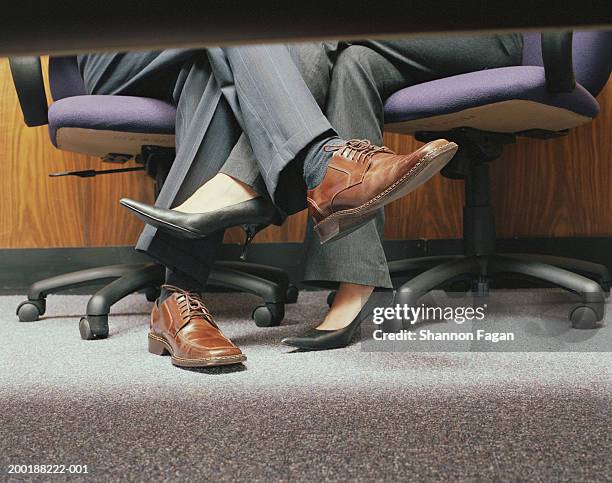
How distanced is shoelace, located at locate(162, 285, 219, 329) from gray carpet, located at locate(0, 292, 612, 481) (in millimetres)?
78

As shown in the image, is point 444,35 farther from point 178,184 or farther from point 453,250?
point 453,250

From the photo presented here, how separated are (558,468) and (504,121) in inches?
31.4

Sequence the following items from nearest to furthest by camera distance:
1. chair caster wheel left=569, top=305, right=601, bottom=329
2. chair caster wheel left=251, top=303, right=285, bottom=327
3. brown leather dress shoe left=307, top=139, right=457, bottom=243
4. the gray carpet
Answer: the gray carpet → brown leather dress shoe left=307, top=139, right=457, bottom=243 → chair caster wheel left=569, top=305, right=601, bottom=329 → chair caster wheel left=251, top=303, right=285, bottom=327

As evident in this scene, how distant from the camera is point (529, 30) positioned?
0.34m

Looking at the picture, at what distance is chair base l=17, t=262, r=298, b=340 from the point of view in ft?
3.87

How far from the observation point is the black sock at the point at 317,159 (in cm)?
85

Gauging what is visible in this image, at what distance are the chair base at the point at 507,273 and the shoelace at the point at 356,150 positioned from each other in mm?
399

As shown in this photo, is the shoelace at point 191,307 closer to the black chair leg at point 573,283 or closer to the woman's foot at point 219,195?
the woman's foot at point 219,195

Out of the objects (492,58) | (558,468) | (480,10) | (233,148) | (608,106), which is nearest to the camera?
(480,10)

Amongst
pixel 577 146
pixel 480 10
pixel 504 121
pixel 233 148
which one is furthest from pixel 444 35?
pixel 577 146

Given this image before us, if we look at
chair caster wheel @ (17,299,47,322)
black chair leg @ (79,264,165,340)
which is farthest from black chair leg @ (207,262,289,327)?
chair caster wheel @ (17,299,47,322)

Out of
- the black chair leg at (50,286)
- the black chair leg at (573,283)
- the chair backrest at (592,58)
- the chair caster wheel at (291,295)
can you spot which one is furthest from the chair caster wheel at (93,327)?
the chair backrest at (592,58)

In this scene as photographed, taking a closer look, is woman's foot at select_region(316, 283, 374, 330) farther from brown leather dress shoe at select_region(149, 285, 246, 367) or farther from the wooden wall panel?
the wooden wall panel

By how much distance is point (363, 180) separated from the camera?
79 centimetres
